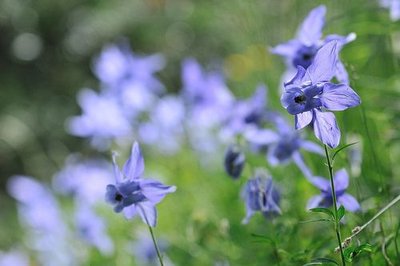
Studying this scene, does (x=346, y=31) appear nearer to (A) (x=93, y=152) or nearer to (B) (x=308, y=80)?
(B) (x=308, y=80)

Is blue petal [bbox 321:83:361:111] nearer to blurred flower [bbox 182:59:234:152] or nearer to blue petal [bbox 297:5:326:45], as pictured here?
blue petal [bbox 297:5:326:45]

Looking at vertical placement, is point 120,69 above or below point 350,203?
above

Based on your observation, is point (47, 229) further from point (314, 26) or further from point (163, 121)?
point (314, 26)

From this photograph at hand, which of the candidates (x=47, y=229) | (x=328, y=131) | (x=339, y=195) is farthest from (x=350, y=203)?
(x=47, y=229)

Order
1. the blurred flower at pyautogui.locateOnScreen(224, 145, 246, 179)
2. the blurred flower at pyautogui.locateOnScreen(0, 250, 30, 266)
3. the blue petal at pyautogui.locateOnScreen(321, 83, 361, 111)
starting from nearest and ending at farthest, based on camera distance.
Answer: the blue petal at pyautogui.locateOnScreen(321, 83, 361, 111), the blurred flower at pyautogui.locateOnScreen(224, 145, 246, 179), the blurred flower at pyautogui.locateOnScreen(0, 250, 30, 266)

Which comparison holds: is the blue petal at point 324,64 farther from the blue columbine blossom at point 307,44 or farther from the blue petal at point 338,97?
the blue columbine blossom at point 307,44

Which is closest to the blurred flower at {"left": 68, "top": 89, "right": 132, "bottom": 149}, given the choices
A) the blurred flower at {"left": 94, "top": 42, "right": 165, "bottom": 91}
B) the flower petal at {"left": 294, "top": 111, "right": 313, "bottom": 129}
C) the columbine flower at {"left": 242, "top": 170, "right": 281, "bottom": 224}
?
the blurred flower at {"left": 94, "top": 42, "right": 165, "bottom": 91}

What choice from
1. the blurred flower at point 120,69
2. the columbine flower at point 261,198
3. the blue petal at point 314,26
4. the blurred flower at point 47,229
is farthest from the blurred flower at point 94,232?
the blue petal at point 314,26
